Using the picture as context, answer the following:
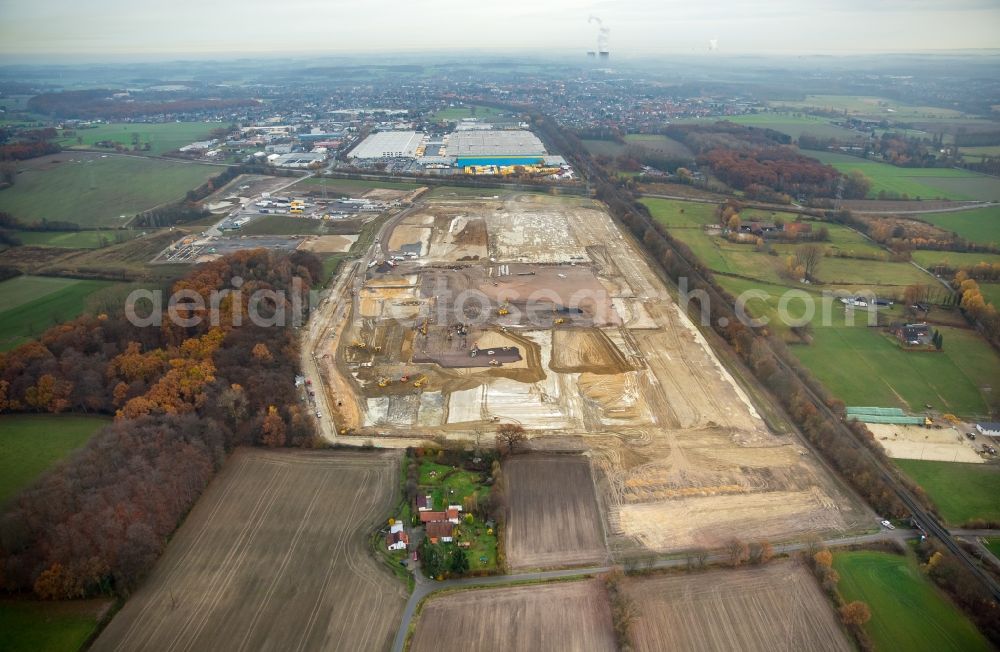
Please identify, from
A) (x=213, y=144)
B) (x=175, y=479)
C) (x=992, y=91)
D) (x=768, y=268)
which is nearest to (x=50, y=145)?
(x=213, y=144)

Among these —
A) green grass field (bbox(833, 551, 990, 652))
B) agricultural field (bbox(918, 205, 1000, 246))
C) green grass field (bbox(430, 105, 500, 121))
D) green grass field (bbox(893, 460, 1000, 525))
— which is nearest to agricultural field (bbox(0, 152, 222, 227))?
green grass field (bbox(430, 105, 500, 121))

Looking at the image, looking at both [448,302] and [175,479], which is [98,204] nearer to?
[448,302]

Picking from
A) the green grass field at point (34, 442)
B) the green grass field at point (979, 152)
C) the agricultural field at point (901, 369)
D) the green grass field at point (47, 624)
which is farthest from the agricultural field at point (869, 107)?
the green grass field at point (47, 624)

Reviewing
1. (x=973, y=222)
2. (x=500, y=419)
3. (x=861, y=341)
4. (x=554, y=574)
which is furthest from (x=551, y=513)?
(x=973, y=222)

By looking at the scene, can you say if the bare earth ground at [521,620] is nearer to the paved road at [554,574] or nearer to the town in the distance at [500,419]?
the town in the distance at [500,419]

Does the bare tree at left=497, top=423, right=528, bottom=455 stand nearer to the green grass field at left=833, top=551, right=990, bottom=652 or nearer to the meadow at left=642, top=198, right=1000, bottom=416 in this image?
the green grass field at left=833, top=551, right=990, bottom=652
